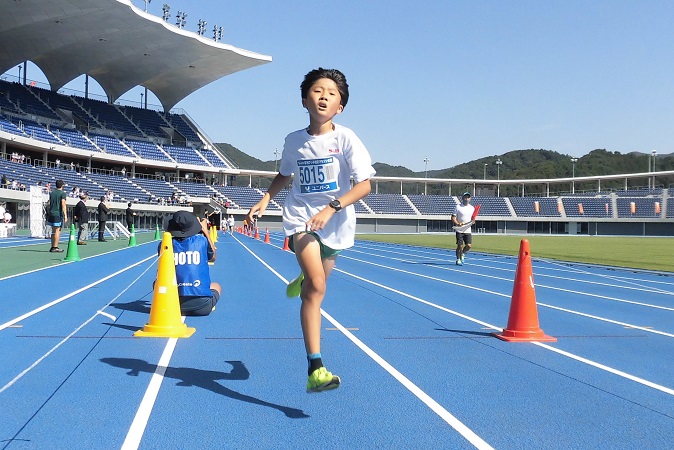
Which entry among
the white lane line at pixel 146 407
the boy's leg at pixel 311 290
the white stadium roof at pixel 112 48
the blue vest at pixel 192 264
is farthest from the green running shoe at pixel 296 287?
the white stadium roof at pixel 112 48

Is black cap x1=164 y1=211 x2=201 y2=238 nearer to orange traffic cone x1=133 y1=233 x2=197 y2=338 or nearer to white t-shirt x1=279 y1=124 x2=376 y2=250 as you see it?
orange traffic cone x1=133 y1=233 x2=197 y2=338

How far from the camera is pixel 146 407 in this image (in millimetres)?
3574

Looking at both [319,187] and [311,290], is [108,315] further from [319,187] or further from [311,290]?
[319,187]

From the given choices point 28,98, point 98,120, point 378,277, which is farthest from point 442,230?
point 378,277

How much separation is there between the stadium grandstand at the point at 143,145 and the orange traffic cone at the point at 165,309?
25403mm

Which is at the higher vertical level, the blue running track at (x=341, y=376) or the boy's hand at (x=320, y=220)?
the boy's hand at (x=320, y=220)

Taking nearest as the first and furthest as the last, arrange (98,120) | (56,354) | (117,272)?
(56,354) → (117,272) → (98,120)

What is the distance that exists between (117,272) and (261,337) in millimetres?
7846

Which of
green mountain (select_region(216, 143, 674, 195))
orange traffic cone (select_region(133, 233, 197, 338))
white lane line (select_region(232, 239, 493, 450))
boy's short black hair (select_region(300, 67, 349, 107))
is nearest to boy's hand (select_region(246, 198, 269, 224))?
boy's short black hair (select_region(300, 67, 349, 107))

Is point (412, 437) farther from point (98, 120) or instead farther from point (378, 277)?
point (98, 120)

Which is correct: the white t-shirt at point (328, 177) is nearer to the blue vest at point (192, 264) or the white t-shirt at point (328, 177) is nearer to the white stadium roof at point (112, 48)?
the blue vest at point (192, 264)

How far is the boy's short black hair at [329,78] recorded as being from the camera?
3916 millimetres

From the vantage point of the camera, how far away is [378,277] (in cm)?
1302

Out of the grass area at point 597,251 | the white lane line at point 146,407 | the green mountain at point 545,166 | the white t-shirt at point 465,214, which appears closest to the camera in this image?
the white lane line at point 146,407
